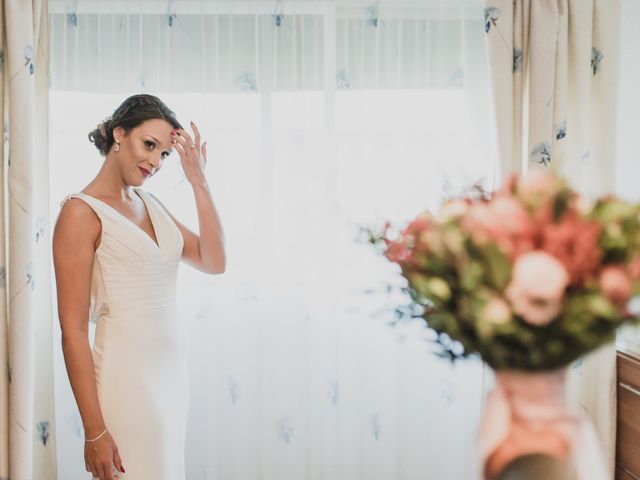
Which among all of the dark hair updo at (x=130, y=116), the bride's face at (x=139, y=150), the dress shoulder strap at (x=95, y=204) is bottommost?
the dress shoulder strap at (x=95, y=204)

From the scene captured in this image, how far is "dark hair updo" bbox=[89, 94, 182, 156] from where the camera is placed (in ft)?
6.48

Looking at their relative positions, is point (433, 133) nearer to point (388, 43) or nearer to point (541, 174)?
point (388, 43)

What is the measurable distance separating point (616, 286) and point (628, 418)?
1928 mm

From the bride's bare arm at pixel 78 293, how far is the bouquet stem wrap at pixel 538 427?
1258 millimetres

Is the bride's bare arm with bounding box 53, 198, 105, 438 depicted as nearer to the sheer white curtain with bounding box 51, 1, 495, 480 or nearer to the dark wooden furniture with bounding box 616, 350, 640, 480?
the sheer white curtain with bounding box 51, 1, 495, 480

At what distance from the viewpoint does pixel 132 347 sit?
6.30 ft

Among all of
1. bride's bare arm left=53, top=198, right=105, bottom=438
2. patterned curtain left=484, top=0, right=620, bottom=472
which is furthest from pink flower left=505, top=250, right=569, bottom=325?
patterned curtain left=484, top=0, right=620, bottom=472

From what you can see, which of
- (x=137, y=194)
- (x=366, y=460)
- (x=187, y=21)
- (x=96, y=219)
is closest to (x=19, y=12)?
(x=187, y=21)

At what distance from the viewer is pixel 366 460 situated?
2.82 meters

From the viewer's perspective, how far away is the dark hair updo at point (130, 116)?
197cm

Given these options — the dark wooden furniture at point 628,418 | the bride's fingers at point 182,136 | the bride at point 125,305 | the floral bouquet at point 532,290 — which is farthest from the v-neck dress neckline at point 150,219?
the dark wooden furniture at point 628,418

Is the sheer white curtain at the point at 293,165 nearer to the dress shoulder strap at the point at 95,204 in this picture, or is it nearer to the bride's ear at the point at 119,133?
the bride's ear at the point at 119,133

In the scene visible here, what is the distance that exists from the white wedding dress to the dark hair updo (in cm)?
23

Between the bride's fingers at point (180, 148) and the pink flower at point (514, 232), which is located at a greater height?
the bride's fingers at point (180, 148)
